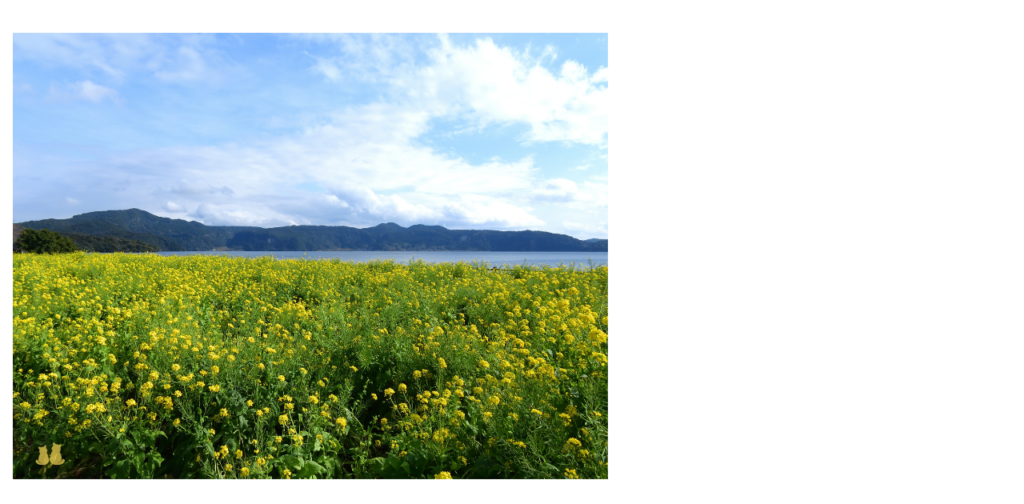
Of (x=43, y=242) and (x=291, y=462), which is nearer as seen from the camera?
(x=291, y=462)

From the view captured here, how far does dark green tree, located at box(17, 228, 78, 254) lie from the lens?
17391 mm

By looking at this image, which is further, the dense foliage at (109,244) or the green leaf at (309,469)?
the dense foliage at (109,244)

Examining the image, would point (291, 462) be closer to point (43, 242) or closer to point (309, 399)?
point (309, 399)

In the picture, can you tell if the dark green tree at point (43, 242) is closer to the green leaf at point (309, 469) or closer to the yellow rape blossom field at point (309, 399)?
the yellow rape blossom field at point (309, 399)

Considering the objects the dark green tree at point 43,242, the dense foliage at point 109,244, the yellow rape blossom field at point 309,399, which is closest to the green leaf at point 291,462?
the yellow rape blossom field at point 309,399

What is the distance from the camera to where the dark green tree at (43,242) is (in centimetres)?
1739

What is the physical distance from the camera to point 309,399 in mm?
2520

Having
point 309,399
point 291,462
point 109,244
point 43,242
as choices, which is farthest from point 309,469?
point 43,242

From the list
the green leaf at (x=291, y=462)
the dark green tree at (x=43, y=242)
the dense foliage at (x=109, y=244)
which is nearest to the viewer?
the green leaf at (x=291, y=462)

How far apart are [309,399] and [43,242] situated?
2416 cm

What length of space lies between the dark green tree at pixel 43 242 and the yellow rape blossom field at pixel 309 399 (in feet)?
59.9
